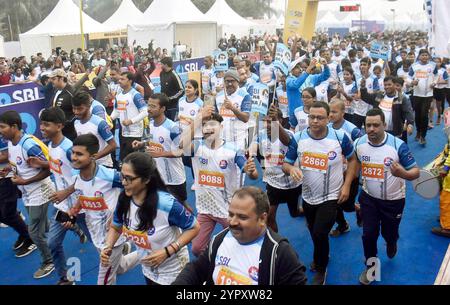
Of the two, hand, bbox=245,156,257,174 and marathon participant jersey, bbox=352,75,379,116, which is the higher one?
hand, bbox=245,156,257,174

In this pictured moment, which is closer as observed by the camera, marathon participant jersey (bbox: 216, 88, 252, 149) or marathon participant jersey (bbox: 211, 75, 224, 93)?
marathon participant jersey (bbox: 216, 88, 252, 149)

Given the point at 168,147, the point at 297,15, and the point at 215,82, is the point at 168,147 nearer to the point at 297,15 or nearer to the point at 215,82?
the point at 215,82

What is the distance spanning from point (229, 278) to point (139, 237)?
1036mm

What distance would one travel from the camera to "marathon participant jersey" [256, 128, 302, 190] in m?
5.67

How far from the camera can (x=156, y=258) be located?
11.3 ft

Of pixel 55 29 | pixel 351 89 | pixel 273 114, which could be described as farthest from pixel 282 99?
pixel 55 29

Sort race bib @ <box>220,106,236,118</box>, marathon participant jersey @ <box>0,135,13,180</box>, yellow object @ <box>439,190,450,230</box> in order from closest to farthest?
marathon participant jersey @ <box>0,135,13,180</box>, yellow object @ <box>439,190,450,230</box>, race bib @ <box>220,106,236,118</box>

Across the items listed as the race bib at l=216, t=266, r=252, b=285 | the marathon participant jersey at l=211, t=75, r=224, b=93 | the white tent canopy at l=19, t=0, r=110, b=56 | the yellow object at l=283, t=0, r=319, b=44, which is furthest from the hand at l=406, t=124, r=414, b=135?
the white tent canopy at l=19, t=0, r=110, b=56

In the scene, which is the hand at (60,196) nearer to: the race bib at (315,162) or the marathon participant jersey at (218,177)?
the marathon participant jersey at (218,177)

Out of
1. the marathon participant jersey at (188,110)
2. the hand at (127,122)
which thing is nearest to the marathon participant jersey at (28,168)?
the hand at (127,122)

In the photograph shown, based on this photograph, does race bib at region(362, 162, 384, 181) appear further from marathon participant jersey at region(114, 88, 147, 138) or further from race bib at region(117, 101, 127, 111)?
race bib at region(117, 101, 127, 111)

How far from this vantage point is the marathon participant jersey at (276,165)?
5.67 m

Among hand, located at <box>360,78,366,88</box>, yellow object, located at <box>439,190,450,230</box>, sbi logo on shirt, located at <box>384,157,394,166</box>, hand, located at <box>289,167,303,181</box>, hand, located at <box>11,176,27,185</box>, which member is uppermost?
hand, located at <box>360,78,366,88</box>
